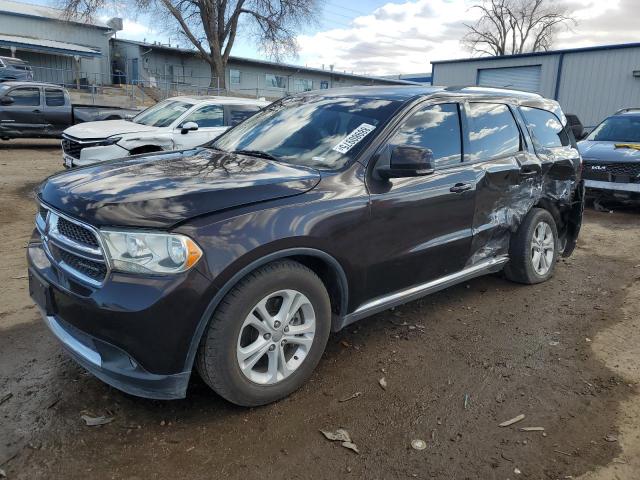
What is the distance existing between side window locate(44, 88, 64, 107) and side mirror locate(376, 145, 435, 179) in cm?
1389

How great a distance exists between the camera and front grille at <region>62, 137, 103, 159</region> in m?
8.32

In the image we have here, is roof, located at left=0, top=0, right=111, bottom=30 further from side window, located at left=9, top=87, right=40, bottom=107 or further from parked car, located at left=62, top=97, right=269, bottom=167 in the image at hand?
parked car, located at left=62, top=97, right=269, bottom=167

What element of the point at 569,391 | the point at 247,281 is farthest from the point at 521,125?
the point at 247,281

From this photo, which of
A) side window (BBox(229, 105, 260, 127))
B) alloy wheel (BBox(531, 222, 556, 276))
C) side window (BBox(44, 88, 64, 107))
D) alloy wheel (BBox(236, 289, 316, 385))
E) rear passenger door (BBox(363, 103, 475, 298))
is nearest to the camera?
alloy wheel (BBox(236, 289, 316, 385))

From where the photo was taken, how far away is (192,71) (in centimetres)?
4269

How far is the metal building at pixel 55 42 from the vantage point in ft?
115

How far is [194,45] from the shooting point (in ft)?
116

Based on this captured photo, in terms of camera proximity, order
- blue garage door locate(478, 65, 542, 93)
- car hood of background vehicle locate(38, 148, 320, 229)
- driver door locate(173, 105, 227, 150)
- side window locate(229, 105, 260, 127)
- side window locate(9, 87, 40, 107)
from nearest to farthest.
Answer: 1. car hood of background vehicle locate(38, 148, 320, 229)
2. driver door locate(173, 105, 227, 150)
3. side window locate(229, 105, 260, 127)
4. side window locate(9, 87, 40, 107)
5. blue garage door locate(478, 65, 542, 93)

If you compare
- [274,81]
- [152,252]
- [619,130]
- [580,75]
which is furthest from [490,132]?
[274,81]

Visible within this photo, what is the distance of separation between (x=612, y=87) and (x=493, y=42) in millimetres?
41539

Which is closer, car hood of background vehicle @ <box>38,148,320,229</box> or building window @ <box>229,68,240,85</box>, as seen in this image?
car hood of background vehicle @ <box>38,148,320,229</box>

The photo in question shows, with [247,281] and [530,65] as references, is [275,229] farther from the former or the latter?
[530,65]

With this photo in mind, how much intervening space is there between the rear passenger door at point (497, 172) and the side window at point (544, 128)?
0.21m

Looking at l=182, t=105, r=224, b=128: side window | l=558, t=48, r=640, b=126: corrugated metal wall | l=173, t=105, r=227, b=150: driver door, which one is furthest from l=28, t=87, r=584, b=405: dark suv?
l=558, t=48, r=640, b=126: corrugated metal wall
